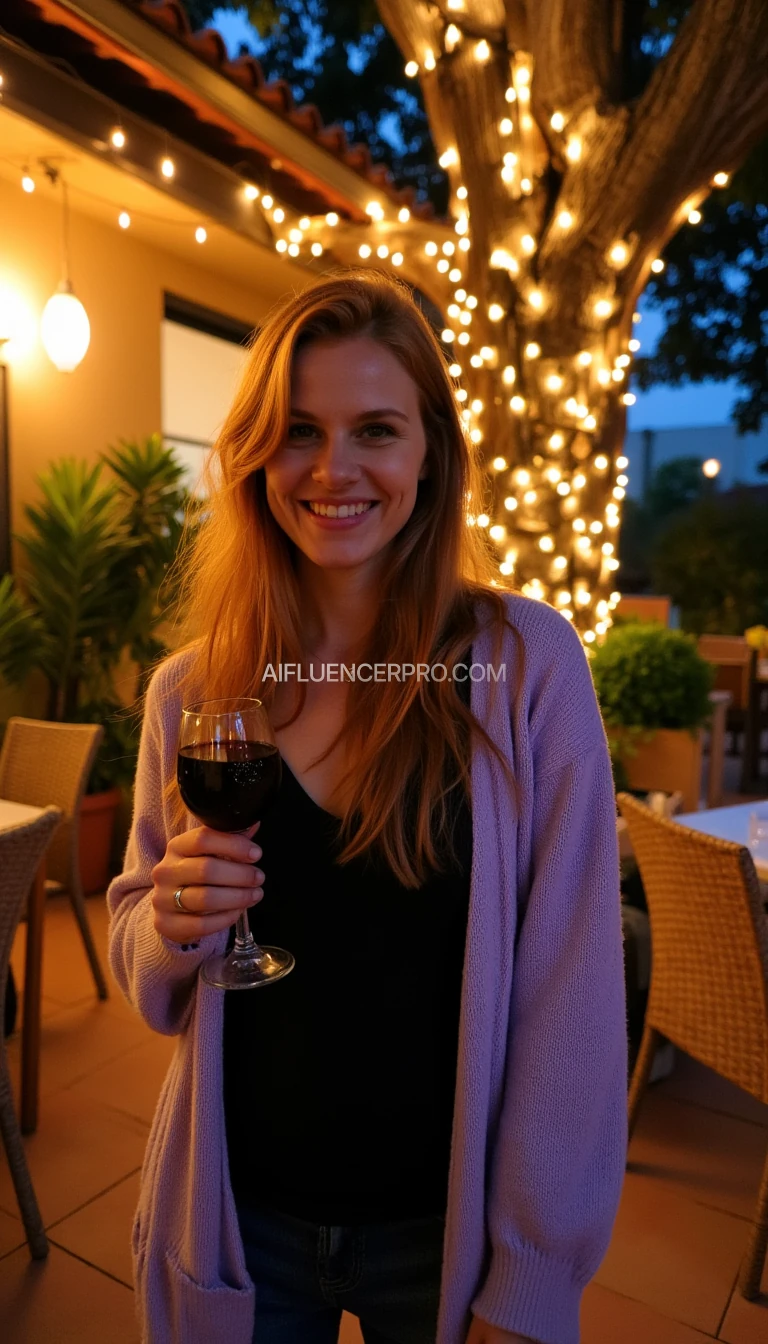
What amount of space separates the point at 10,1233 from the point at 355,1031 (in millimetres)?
1590

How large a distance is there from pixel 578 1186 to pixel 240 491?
0.91 m

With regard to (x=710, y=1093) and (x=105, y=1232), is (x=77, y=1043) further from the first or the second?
(x=710, y=1093)

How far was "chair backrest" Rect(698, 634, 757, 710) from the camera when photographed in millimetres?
6734

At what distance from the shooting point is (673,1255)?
2.01 m

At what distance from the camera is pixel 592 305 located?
335 centimetres

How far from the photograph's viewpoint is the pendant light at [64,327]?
13.0 ft

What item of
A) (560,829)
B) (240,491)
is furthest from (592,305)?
(560,829)

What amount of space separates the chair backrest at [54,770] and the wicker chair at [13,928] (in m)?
1.01

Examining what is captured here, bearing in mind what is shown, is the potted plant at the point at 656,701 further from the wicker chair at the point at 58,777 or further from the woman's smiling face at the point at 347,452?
the woman's smiling face at the point at 347,452

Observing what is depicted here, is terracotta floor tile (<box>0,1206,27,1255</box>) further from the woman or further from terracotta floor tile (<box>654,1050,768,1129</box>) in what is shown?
terracotta floor tile (<box>654,1050,768,1129</box>)

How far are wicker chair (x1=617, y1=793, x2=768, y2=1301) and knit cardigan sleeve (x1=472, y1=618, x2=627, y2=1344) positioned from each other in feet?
3.31

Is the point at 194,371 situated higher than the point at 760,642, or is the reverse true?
the point at 194,371

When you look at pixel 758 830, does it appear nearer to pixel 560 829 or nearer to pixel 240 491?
pixel 560 829

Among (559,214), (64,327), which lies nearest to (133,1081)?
(64,327)
